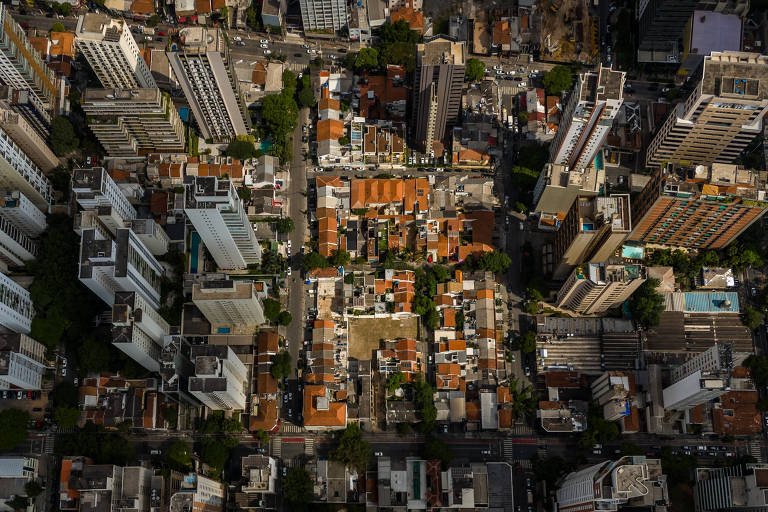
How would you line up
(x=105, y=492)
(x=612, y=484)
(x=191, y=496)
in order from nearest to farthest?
(x=612, y=484) < (x=191, y=496) < (x=105, y=492)

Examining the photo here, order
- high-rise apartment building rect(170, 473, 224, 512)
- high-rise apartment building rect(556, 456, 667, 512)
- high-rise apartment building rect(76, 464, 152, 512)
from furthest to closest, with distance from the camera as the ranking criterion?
high-rise apartment building rect(76, 464, 152, 512) → high-rise apartment building rect(170, 473, 224, 512) → high-rise apartment building rect(556, 456, 667, 512)

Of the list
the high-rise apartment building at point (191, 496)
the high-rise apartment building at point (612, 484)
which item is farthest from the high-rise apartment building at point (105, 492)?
the high-rise apartment building at point (612, 484)

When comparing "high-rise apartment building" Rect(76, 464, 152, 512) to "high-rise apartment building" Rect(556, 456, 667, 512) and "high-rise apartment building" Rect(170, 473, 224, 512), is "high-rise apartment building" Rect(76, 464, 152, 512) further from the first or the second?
"high-rise apartment building" Rect(556, 456, 667, 512)

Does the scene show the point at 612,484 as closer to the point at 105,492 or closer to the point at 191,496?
the point at 191,496

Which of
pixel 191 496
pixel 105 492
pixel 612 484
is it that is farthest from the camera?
pixel 105 492

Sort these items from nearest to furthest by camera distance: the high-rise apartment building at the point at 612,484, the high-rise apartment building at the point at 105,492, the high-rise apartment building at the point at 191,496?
1. the high-rise apartment building at the point at 612,484
2. the high-rise apartment building at the point at 191,496
3. the high-rise apartment building at the point at 105,492

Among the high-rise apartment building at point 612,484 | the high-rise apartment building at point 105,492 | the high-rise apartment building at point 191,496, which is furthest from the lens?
the high-rise apartment building at point 105,492

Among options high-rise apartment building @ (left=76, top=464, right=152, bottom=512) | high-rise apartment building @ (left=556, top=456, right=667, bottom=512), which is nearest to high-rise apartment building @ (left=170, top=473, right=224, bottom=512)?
high-rise apartment building @ (left=76, top=464, right=152, bottom=512)

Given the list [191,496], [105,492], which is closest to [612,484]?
[191,496]

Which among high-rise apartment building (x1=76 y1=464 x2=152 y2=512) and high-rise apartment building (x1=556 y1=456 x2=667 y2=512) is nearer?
high-rise apartment building (x1=556 y1=456 x2=667 y2=512)

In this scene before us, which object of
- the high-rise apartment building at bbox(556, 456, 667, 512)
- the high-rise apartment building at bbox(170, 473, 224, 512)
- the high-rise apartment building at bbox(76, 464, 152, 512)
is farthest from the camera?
the high-rise apartment building at bbox(76, 464, 152, 512)

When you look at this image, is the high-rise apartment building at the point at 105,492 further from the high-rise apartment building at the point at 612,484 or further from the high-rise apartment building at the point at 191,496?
the high-rise apartment building at the point at 612,484

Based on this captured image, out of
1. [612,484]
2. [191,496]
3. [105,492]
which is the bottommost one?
[191,496]
